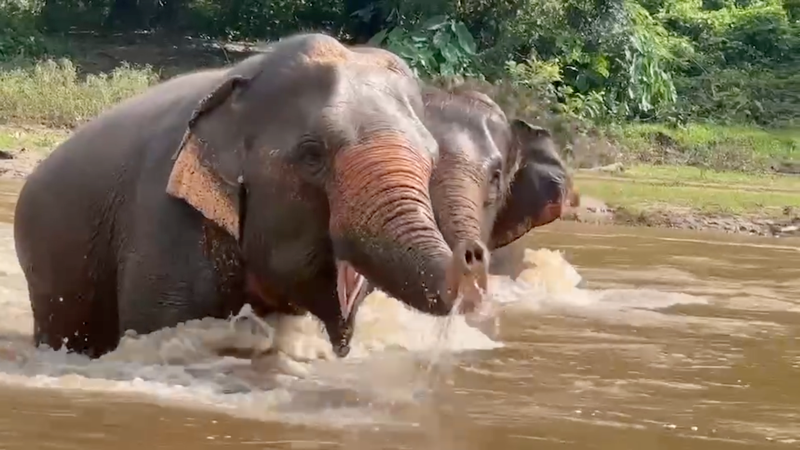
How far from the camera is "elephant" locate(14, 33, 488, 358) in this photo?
4.41 meters

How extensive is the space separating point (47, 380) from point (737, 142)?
55.6 feet

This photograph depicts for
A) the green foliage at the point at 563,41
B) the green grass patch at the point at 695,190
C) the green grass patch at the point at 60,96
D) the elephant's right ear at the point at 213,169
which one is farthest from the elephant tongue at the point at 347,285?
the green grass patch at the point at 60,96

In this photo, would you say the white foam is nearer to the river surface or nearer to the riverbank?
the river surface

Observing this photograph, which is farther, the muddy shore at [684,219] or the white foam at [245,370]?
the muddy shore at [684,219]

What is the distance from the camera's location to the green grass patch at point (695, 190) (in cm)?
1480

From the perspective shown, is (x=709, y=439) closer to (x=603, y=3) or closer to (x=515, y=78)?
(x=515, y=78)

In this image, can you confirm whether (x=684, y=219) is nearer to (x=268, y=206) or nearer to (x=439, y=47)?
(x=439, y=47)

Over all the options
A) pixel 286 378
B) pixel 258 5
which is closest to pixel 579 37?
pixel 258 5

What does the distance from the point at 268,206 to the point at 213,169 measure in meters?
0.25

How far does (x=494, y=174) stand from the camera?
6469 millimetres

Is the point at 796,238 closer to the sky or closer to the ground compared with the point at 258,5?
closer to the sky

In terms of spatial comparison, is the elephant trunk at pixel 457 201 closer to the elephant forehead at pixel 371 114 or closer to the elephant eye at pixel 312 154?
the elephant forehead at pixel 371 114

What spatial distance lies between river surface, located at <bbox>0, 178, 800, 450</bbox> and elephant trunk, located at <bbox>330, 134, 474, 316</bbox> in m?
0.42

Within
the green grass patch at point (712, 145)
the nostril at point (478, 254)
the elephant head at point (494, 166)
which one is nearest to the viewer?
the nostril at point (478, 254)
